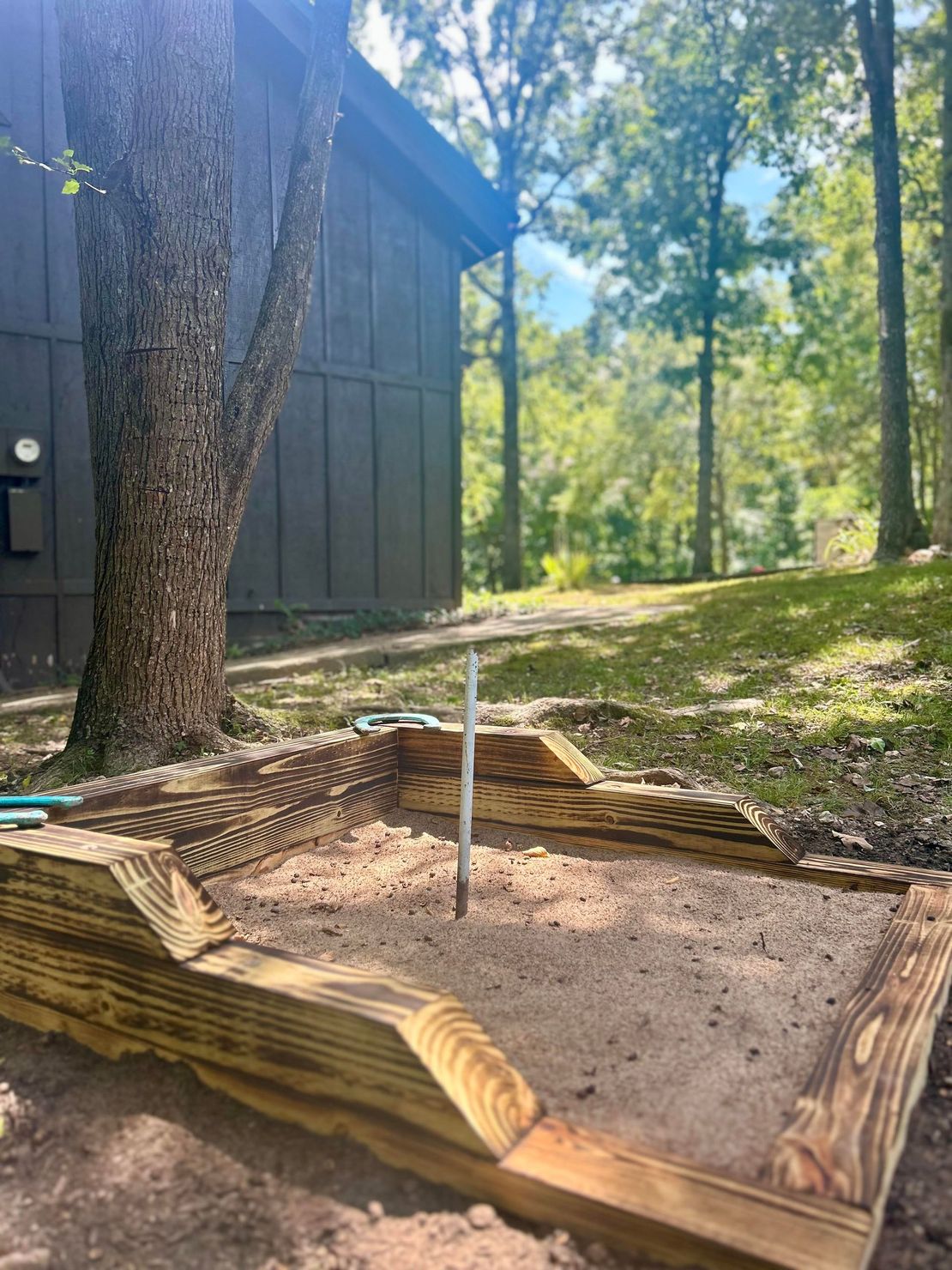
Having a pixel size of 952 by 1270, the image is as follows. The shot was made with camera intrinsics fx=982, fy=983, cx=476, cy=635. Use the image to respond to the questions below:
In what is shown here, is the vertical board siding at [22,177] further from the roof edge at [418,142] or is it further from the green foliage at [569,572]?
the green foliage at [569,572]

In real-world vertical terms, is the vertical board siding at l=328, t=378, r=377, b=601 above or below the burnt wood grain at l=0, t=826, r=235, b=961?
above

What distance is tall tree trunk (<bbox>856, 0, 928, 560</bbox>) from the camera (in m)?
9.93

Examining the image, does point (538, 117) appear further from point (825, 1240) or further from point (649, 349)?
point (825, 1240)

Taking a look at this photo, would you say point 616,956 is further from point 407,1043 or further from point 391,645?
point 391,645

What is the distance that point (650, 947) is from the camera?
2.13 meters

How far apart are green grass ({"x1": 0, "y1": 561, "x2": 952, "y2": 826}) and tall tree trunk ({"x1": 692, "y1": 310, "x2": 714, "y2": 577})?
867 centimetres

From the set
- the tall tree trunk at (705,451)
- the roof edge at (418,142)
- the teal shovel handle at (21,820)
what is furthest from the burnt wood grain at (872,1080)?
the tall tree trunk at (705,451)

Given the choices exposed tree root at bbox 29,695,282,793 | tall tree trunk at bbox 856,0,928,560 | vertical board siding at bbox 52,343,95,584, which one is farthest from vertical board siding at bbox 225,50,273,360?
tall tree trunk at bbox 856,0,928,560

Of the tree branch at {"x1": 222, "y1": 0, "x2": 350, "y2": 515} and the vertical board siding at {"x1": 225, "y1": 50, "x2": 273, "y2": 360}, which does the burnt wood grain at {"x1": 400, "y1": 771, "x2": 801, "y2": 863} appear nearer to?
the tree branch at {"x1": 222, "y1": 0, "x2": 350, "y2": 515}

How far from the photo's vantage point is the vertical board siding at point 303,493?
9.01 metres

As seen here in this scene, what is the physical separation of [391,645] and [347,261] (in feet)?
13.2

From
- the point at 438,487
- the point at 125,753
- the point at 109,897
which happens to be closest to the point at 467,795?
the point at 109,897

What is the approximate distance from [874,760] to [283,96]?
293 inches

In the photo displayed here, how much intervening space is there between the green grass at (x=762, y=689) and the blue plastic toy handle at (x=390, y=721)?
1299 millimetres
